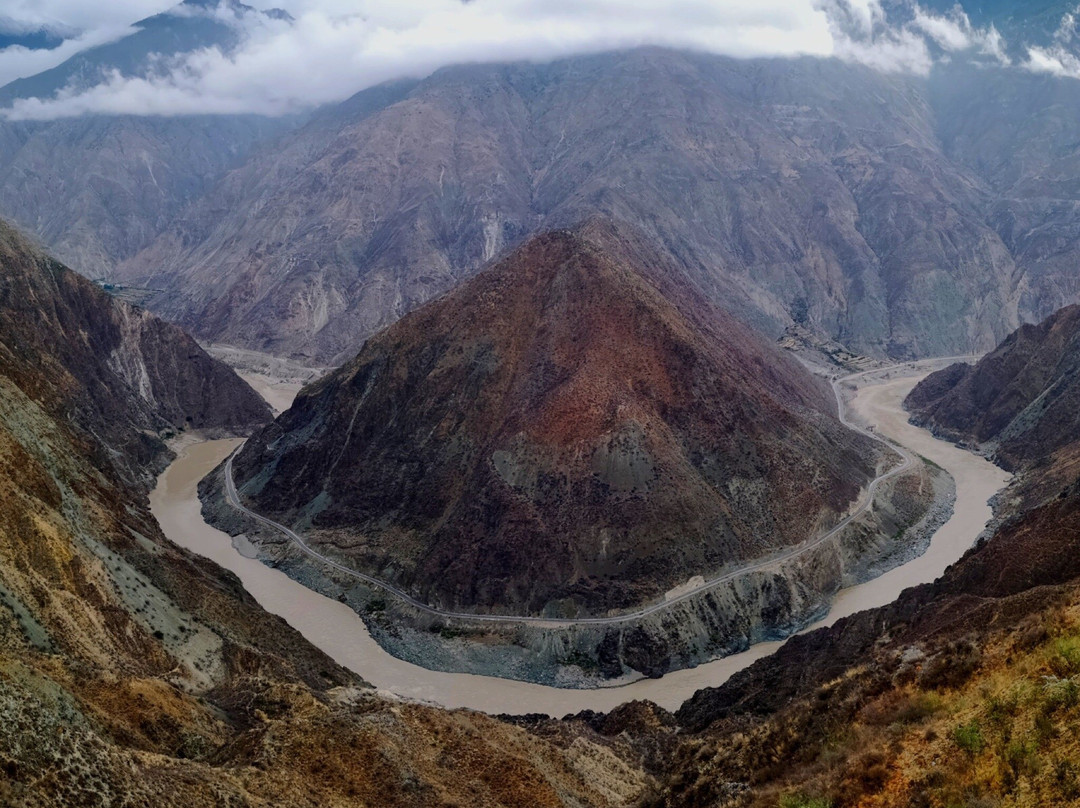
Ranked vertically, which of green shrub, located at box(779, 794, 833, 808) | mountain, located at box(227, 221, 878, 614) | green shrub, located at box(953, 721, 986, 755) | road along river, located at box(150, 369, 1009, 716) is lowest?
road along river, located at box(150, 369, 1009, 716)

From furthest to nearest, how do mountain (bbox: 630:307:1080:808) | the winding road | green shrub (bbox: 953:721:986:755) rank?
1. the winding road
2. green shrub (bbox: 953:721:986:755)
3. mountain (bbox: 630:307:1080:808)

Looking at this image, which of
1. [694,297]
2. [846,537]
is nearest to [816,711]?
[846,537]

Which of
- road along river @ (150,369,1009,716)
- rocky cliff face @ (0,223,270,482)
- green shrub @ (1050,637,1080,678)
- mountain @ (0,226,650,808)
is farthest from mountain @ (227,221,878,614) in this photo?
green shrub @ (1050,637,1080,678)

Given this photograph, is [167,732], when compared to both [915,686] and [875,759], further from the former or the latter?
[915,686]

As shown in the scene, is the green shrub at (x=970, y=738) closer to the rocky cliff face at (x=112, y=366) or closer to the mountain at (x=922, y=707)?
the mountain at (x=922, y=707)

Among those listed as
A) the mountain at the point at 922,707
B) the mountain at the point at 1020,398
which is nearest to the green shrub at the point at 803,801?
the mountain at the point at 922,707

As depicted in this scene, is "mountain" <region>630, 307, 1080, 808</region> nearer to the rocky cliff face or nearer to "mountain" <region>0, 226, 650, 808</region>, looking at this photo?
"mountain" <region>0, 226, 650, 808</region>
